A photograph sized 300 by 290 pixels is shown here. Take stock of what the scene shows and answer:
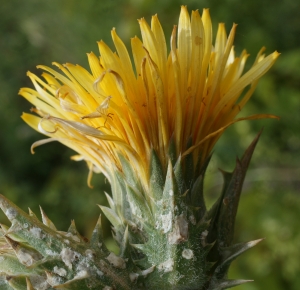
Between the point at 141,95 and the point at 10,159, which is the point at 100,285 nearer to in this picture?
the point at 141,95

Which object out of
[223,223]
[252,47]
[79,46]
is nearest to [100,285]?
[223,223]

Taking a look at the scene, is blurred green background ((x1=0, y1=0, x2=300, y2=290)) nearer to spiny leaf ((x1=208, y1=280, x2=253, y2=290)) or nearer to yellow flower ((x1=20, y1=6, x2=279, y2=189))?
yellow flower ((x1=20, y1=6, x2=279, y2=189))

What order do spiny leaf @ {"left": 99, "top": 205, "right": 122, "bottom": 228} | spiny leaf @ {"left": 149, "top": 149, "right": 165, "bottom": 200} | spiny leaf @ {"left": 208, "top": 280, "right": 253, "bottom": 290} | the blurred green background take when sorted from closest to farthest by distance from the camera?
spiny leaf @ {"left": 208, "top": 280, "right": 253, "bottom": 290} → spiny leaf @ {"left": 149, "top": 149, "right": 165, "bottom": 200} → spiny leaf @ {"left": 99, "top": 205, "right": 122, "bottom": 228} → the blurred green background

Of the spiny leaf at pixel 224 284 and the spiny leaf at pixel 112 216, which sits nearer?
the spiny leaf at pixel 224 284

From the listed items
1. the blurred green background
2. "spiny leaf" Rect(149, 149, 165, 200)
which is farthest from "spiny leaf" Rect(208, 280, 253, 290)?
the blurred green background

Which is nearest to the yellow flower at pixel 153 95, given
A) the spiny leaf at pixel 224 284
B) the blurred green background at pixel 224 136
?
the spiny leaf at pixel 224 284

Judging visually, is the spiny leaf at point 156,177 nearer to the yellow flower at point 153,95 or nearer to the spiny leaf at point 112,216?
the yellow flower at point 153,95
